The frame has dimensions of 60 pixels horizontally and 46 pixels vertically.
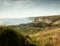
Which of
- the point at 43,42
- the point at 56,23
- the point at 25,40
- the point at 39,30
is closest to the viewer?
the point at 25,40

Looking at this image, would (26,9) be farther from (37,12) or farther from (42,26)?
(42,26)

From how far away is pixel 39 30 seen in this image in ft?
3.66

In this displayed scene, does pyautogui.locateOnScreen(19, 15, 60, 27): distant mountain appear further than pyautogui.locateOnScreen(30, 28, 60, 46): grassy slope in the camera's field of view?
Yes

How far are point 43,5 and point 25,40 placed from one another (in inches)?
28.5

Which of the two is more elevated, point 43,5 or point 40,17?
point 43,5

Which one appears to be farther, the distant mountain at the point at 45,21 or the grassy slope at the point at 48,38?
the distant mountain at the point at 45,21

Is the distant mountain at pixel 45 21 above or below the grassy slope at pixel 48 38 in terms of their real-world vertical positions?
above

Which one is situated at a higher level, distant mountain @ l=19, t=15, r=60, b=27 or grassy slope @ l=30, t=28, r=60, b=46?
distant mountain @ l=19, t=15, r=60, b=27

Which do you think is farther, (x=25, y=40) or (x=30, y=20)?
(x=30, y=20)

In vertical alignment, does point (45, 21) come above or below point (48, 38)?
above

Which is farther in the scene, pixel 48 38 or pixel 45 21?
pixel 45 21

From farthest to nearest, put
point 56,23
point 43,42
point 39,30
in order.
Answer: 1. point 56,23
2. point 39,30
3. point 43,42

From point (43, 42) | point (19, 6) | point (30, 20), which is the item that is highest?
point (19, 6)

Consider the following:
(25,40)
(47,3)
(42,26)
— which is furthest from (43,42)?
(47,3)
